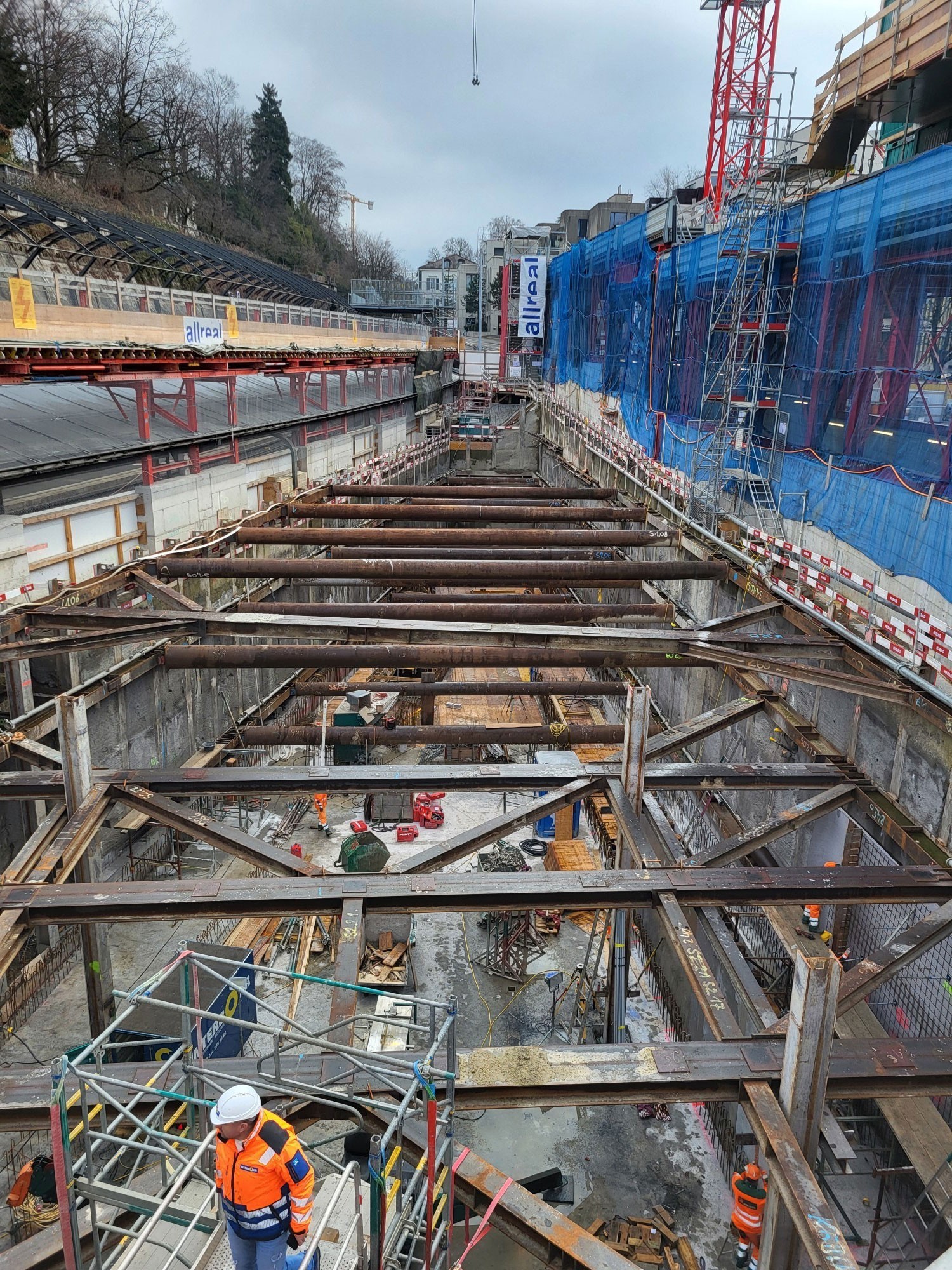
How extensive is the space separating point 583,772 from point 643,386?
21.1 meters

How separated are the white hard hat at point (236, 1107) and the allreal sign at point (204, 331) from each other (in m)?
18.0

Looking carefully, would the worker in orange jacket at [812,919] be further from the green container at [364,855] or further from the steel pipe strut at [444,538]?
the steel pipe strut at [444,538]

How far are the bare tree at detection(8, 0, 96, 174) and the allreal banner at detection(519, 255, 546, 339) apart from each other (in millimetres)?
26593

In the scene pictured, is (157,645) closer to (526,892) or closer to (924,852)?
(526,892)

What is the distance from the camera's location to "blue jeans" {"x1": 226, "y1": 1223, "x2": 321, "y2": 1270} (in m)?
3.68

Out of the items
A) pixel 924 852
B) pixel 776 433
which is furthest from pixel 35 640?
pixel 776 433

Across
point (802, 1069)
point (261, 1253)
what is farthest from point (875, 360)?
point (261, 1253)

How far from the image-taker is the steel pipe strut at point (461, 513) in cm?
1636

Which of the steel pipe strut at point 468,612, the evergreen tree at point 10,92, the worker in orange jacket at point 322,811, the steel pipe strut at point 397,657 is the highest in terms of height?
the evergreen tree at point 10,92

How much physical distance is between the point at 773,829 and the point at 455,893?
3.08 metres

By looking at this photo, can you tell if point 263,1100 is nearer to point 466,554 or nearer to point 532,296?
point 466,554

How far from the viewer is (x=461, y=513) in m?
17.2

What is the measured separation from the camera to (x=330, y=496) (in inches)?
789

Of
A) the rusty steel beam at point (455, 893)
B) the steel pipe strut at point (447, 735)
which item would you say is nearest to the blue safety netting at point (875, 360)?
the steel pipe strut at point (447, 735)
